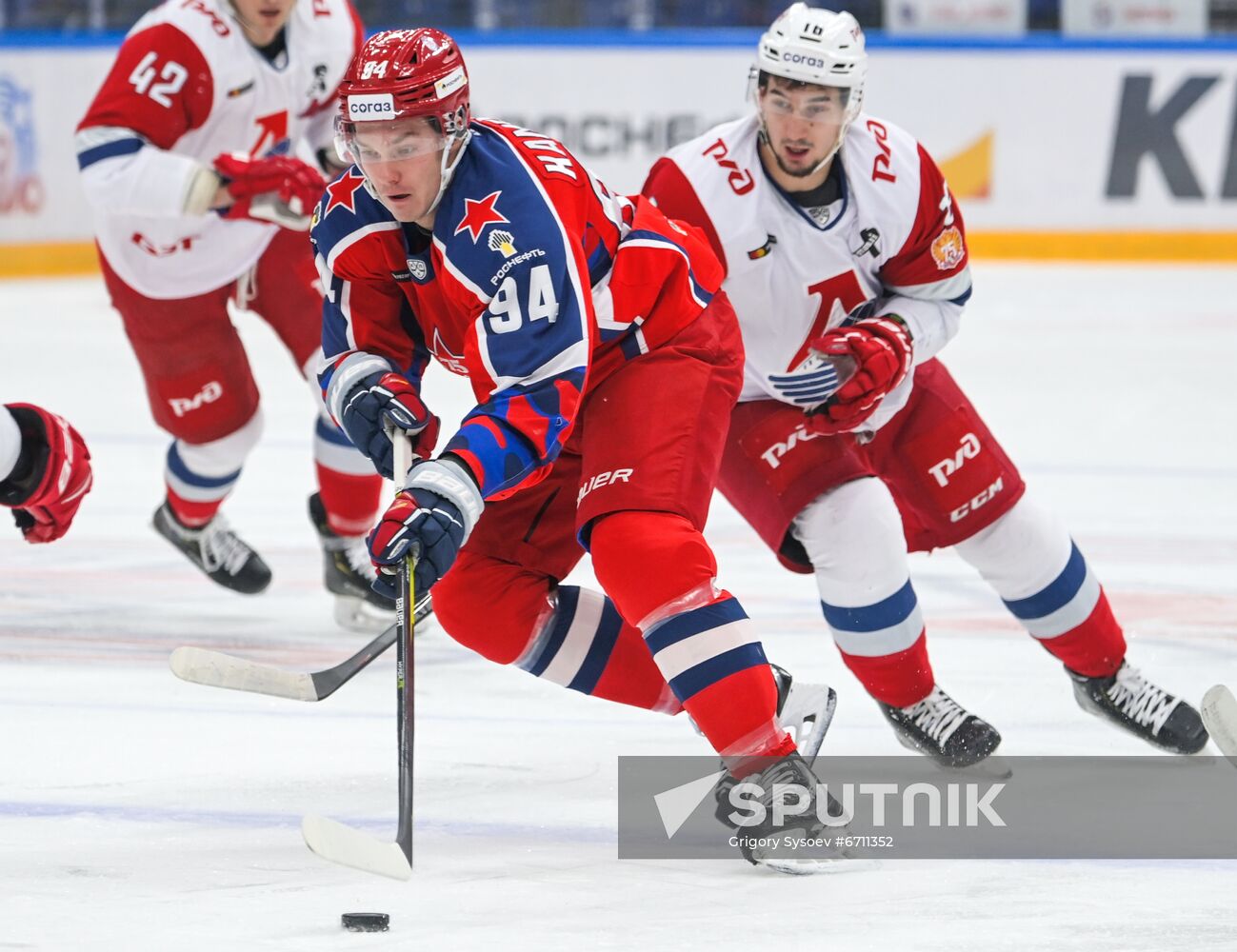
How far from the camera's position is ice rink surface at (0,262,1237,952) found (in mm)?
2080

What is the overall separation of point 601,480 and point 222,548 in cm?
174

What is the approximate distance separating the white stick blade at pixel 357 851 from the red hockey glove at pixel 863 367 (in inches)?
36.9

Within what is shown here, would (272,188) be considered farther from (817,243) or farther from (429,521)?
(429,521)

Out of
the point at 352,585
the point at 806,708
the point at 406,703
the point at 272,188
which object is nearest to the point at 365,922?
the point at 406,703

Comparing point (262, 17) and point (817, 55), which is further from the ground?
point (817, 55)

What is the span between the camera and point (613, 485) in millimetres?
2363

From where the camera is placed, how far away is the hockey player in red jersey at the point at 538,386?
7.43 ft

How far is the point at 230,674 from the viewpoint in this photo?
2.44 m

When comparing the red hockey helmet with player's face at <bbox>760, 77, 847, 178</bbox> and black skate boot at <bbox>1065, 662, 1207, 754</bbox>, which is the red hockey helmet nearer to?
player's face at <bbox>760, 77, 847, 178</bbox>

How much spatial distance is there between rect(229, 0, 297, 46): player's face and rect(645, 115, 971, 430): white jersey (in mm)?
1274

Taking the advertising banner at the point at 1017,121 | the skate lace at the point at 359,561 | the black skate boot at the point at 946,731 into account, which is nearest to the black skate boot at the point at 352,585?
the skate lace at the point at 359,561

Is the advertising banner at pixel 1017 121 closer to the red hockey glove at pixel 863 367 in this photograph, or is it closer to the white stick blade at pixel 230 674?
the red hockey glove at pixel 863 367

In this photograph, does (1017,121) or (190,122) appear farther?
(1017,121)

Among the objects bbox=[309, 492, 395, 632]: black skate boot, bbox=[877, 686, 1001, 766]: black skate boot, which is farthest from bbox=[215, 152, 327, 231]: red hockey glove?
bbox=[877, 686, 1001, 766]: black skate boot
